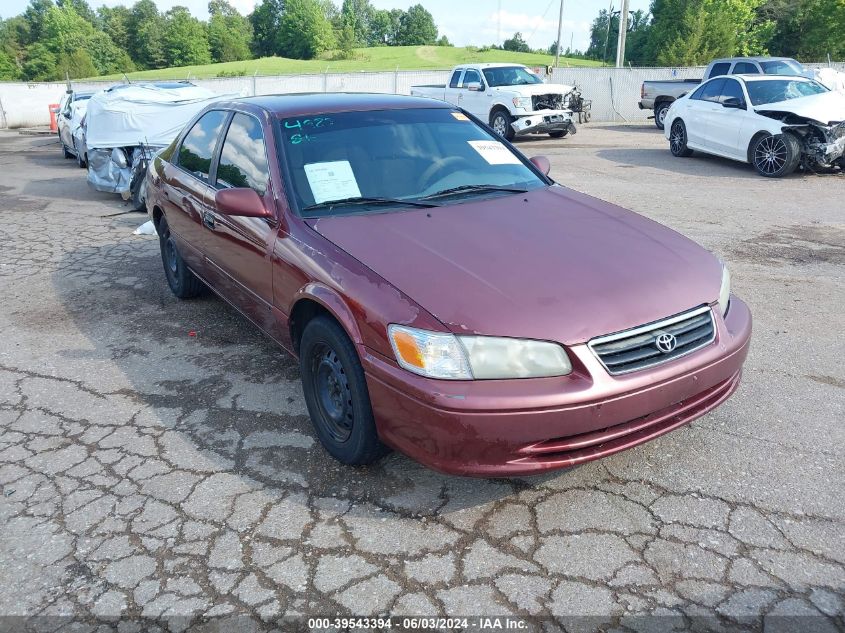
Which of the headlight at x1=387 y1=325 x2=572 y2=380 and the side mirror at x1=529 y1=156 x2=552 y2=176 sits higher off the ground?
the side mirror at x1=529 y1=156 x2=552 y2=176

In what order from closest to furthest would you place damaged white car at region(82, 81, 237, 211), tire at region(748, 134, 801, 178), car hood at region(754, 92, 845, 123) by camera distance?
damaged white car at region(82, 81, 237, 211) < car hood at region(754, 92, 845, 123) < tire at region(748, 134, 801, 178)

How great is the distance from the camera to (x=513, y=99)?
1664 centimetres

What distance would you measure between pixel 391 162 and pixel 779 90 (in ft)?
33.9

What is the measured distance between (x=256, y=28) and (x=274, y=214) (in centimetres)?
11592

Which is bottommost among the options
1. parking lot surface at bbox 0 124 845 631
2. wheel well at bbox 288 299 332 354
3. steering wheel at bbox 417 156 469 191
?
parking lot surface at bbox 0 124 845 631

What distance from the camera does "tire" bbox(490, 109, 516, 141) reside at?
1691 cm

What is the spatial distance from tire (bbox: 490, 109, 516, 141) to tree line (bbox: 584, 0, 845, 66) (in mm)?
28273

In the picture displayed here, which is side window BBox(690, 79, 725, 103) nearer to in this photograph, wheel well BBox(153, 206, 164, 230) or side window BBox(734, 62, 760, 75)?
side window BBox(734, 62, 760, 75)

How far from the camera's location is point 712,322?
2969 millimetres

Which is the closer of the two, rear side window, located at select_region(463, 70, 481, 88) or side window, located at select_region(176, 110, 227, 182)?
side window, located at select_region(176, 110, 227, 182)

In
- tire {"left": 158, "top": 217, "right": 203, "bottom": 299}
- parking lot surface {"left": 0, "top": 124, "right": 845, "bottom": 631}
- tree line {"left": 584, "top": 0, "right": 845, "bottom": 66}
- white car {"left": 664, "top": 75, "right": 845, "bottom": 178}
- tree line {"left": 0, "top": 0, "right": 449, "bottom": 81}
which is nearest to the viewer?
parking lot surface {"left": 0, "top": 124, "right": 845, "bottom": 631}

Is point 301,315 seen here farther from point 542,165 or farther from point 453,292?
point 542,165

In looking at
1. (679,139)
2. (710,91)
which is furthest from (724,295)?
(679,139)

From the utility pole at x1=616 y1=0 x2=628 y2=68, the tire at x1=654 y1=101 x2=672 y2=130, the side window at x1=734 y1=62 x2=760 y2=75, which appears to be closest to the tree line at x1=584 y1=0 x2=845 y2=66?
the utility pole at x1=616 y1=0 x2=628 y2=68
